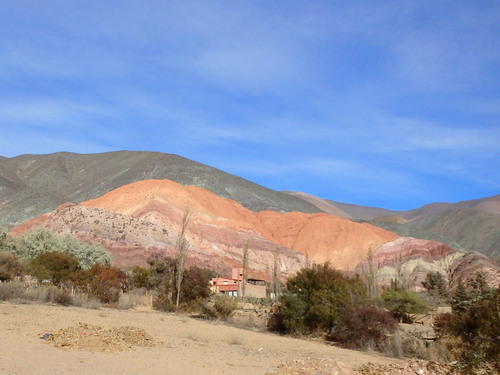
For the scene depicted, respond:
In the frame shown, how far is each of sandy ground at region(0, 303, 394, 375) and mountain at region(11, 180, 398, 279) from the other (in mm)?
33035

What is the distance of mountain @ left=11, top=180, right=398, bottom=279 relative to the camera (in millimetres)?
57031

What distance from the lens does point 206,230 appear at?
71.4 meters

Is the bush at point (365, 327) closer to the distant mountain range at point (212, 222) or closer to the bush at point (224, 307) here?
the bush at point (224, 307)

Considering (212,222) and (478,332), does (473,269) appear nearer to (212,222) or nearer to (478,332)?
(212,222)

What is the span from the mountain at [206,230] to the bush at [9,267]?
67.2 ft

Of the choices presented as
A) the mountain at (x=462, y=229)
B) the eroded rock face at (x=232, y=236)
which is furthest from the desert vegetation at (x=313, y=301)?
the mountain at (x=462, y=229)

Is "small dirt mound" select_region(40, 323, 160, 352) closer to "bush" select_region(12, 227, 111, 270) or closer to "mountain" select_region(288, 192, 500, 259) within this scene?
"bush" select_region(12, 227, 111, 270)

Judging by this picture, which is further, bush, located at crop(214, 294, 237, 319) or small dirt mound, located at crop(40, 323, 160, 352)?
bush, located at crop(214, 294, 237, 319)

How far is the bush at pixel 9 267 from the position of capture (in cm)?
2875

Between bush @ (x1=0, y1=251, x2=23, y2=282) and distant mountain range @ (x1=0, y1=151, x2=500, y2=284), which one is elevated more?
distant mountain range @ (x1=0, y1=151, x2=500, y2=284)

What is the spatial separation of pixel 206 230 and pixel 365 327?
5442cm

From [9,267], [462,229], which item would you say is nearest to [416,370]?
[9,267]

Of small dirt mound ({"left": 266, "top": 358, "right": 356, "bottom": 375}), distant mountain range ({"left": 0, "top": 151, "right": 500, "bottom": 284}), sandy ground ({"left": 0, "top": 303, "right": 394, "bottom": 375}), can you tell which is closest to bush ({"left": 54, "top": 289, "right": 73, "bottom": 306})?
sandy ground ({"left": 0, "top": 303, "right": 394, "bottom": 375})

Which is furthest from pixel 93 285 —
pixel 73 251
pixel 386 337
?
pixel 386 337
